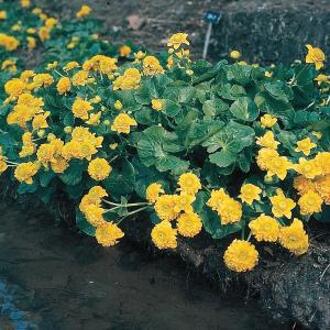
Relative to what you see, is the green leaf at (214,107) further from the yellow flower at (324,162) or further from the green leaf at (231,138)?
the yellow flower at (324,162)

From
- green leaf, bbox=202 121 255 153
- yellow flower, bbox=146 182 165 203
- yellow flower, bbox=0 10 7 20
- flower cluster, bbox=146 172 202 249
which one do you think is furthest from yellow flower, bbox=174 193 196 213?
yellow flower, bbox=0 10 7 20

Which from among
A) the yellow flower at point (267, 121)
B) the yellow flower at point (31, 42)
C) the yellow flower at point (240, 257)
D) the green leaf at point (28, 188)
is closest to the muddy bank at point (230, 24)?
the yellow flower at point (31, 42)

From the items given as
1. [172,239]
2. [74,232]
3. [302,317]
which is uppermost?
[172,239]

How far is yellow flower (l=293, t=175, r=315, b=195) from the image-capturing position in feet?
11.3

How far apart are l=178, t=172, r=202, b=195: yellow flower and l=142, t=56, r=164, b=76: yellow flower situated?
1.03 m

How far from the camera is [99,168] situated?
3.66 m

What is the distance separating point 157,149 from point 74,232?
3.46 feet

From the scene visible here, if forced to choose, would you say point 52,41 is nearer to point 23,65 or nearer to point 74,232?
point 23,65

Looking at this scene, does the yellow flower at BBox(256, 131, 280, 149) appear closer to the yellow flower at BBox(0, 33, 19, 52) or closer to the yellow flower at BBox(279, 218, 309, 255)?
the yellow flower at BBox(279, 218, 309, 255)

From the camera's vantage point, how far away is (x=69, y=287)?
3961mm

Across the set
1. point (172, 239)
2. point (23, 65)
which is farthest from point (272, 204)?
point (23, 65)

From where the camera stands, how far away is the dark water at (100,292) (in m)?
3.64

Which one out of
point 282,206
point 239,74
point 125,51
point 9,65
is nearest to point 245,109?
point 239,74

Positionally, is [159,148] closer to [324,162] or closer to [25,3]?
[324,162]
